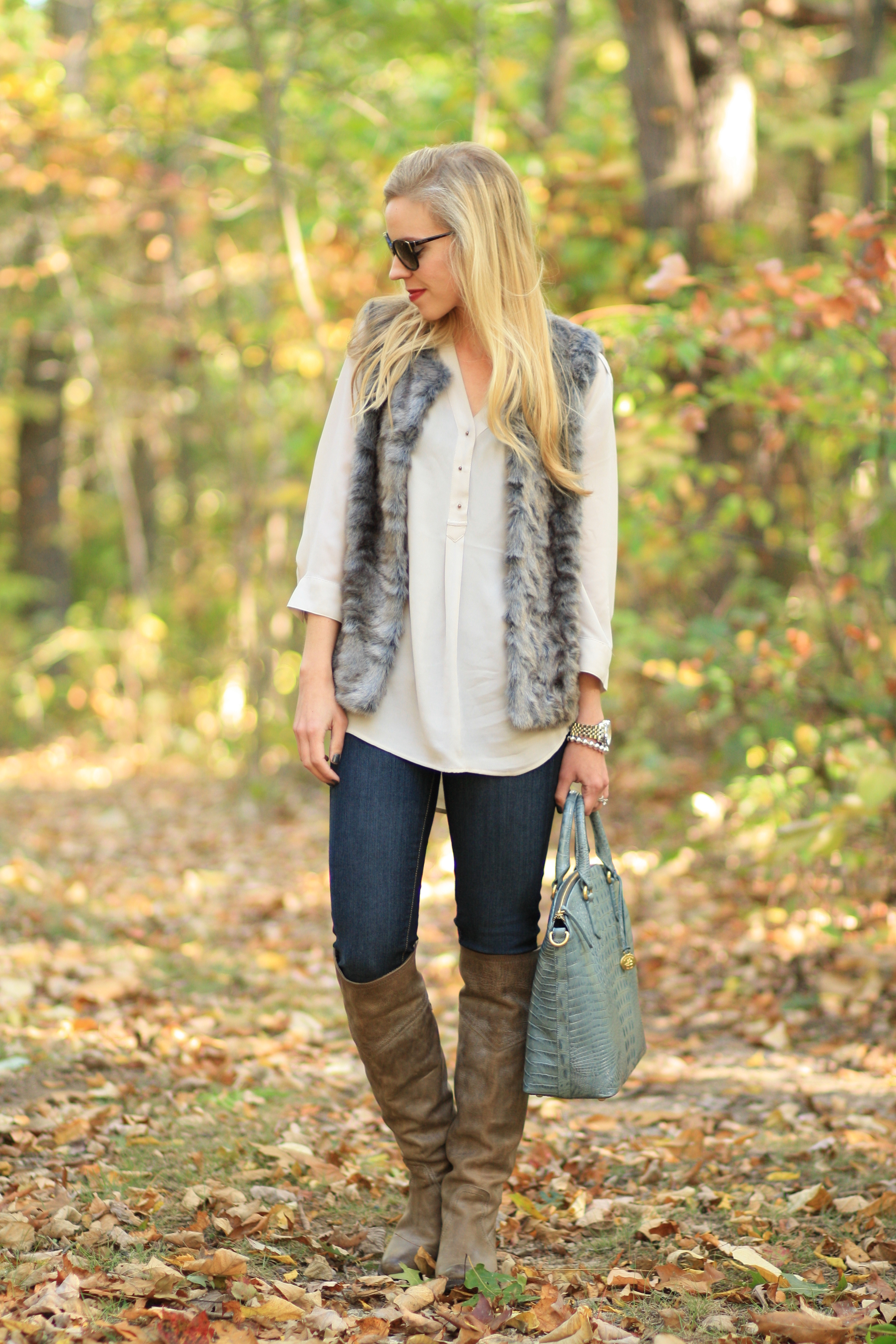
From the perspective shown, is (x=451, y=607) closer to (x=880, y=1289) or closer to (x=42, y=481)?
(x=880, y=1289)

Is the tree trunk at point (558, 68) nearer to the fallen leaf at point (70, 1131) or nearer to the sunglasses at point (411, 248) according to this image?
the sunglasses at point (411, 248)

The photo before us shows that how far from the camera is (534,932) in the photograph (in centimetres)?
226

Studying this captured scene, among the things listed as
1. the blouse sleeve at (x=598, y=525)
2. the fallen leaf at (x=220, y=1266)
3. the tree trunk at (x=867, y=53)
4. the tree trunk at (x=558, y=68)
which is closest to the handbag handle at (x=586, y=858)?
the blouse sleeve at (x=598, y=525)

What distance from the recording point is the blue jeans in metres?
2.13

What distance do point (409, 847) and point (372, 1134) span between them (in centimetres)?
132

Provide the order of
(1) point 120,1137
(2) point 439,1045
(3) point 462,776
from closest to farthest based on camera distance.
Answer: (3) point 462,776, (2) point 439,1045, (1) point 120,1137

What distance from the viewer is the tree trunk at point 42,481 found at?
11133 mm

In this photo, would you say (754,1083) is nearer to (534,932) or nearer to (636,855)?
(534,932)

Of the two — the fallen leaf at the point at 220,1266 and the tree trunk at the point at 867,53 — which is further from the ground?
the tree trunk at the point at 867,53

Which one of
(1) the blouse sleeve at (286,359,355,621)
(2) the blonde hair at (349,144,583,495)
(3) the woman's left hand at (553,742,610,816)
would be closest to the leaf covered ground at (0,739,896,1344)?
(3) the woman's left hand at (553,742,610,816)

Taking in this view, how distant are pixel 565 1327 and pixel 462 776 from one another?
94cm

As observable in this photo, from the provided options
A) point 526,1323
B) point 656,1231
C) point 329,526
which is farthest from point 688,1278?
point 329,526

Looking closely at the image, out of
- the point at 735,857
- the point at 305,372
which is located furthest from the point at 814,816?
the point at 305,372

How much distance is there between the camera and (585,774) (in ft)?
7.32
